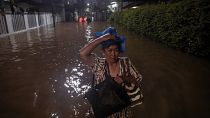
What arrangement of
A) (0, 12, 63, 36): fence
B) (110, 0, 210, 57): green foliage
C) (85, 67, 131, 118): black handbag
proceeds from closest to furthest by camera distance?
(85, 67, 131, 118): black handbag < (110, 0, 210, 57): green foliage < (0, 12, 63, 36): fence

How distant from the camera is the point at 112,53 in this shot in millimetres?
2266

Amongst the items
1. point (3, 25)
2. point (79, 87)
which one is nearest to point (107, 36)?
point (79, 87)

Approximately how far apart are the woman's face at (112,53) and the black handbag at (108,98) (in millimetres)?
327

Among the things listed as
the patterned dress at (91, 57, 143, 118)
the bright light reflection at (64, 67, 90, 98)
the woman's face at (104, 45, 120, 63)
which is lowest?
the bright light reflection at (64, 67, 90, 98)

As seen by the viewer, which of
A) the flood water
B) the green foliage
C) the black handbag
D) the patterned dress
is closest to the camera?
the black handbag

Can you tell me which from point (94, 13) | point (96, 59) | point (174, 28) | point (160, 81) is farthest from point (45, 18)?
point (96, 59)

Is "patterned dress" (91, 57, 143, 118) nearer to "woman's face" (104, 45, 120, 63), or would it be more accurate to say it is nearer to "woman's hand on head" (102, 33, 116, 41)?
"woman's face" (104, 45, 120, 63)

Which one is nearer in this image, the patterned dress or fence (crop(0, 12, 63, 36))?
the patterned dress

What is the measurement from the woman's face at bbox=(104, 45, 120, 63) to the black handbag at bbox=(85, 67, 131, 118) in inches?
12.9

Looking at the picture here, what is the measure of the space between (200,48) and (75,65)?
4934mm

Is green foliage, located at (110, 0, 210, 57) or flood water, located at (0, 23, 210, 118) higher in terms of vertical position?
green foliage, located at (110, 0, 210, 57)

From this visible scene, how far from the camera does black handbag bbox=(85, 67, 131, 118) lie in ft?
6.59

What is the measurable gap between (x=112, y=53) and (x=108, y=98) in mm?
526

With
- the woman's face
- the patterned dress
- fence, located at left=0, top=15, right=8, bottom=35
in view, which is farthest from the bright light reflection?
fence, located at left=0, top=15, right=8, bottom=35
